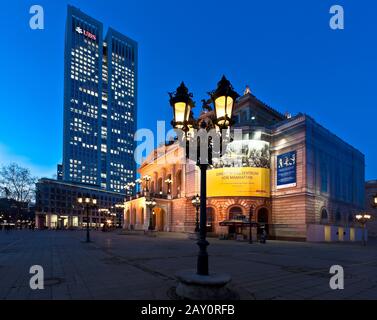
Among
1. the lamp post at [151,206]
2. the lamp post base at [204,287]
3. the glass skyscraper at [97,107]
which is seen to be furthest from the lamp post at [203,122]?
the glass skyscraper at [97,107]

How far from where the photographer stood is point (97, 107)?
162 meters

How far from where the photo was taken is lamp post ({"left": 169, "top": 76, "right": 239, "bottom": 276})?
7109mm

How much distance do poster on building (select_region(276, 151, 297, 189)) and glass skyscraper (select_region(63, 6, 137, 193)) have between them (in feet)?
379

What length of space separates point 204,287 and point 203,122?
4098 millimetres

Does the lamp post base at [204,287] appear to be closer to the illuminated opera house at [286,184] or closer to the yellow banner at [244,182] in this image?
the illuminated opera house at [286,184]

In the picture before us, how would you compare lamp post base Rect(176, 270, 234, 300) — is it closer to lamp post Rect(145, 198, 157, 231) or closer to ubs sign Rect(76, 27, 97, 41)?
lamp post Rect(145, 198, 157, 231)

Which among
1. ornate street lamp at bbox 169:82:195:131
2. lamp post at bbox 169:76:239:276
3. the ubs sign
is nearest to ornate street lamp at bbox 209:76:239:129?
lamp post at bbox 169:76:239:276

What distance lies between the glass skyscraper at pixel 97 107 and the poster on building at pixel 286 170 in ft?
379

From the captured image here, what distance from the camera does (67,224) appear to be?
118 metres

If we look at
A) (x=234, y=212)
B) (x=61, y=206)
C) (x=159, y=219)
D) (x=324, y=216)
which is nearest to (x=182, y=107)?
(x=234, y=212)

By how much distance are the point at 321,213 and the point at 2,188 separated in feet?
216

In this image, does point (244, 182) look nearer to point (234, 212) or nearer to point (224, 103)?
point (234, 212)
